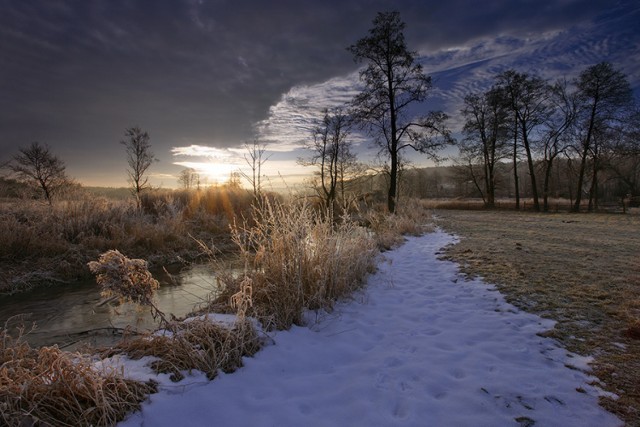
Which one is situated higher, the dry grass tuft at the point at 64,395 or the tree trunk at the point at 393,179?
the tree trunk at the point at 393,179

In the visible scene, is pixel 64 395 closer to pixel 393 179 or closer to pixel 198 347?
pixel 198 347

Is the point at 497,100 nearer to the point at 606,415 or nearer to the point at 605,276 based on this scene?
the point at 605,276

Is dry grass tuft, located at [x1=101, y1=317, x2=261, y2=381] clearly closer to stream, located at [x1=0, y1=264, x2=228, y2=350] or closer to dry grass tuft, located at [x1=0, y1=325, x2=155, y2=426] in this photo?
dry grass tuft, located at [x1=0, y1=325, x2=155, y2=426]

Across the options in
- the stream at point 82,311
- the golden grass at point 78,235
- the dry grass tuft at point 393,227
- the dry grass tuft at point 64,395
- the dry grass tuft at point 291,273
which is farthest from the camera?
the dry grass tuft at point 393,227

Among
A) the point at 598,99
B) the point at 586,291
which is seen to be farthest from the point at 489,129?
the point at 586,291

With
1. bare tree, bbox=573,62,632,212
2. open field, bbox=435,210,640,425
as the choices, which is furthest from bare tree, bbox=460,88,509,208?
open field, bbox=435,210,640,425

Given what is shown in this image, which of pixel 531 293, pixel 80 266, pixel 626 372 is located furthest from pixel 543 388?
pixel 80 266

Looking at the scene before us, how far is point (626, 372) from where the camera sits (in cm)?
220

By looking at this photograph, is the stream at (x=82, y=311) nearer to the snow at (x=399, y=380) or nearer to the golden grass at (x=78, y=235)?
the golden grass at (x=78, y=235)

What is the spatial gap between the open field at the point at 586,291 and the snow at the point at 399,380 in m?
0.18

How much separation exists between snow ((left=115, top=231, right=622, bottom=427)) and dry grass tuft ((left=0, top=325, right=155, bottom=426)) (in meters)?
0.13

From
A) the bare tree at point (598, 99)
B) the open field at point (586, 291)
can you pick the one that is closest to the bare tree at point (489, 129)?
the bare tree at point (598, 99)

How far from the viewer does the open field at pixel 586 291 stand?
227 cm

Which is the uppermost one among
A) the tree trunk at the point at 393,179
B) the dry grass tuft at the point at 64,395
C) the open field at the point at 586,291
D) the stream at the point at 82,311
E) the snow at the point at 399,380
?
the tree trunk at the point at 393,179
